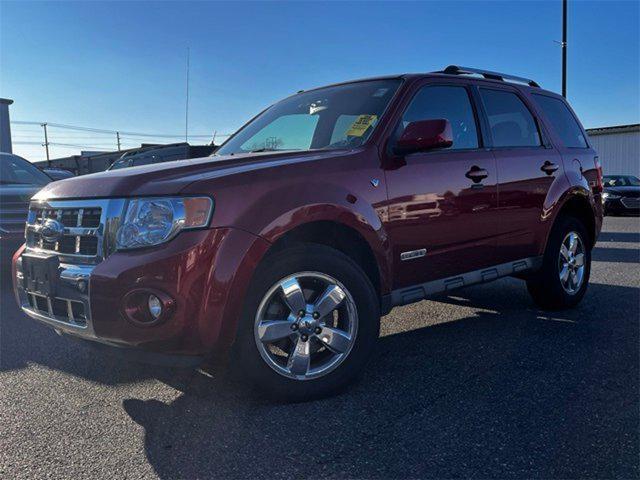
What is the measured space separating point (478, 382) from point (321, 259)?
1.21 metres

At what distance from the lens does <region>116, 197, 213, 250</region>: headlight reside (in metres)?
2.59

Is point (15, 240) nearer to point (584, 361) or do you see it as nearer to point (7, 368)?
point (7, 368)

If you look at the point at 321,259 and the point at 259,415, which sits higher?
the point at 321,259

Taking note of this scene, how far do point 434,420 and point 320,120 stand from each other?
2.21 meters

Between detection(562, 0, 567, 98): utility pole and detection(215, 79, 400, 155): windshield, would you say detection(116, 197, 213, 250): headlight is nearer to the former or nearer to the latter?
detection(215, 79, 400, 155): windshield

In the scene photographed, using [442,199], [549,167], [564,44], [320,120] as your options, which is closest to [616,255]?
[549,167]

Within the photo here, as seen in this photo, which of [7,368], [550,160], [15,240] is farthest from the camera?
[15,240]

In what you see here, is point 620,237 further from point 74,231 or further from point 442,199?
point 74,231

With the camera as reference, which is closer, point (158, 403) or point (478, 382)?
point (158, 403)

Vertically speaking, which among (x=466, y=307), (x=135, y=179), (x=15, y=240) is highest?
(x=135, y=179)

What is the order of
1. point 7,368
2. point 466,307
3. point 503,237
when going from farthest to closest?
point 466,307
point 503,237
point 7,368

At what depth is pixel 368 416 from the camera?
2779 millimetres

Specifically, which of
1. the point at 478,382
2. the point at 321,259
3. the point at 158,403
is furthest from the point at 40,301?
the point at 478,382

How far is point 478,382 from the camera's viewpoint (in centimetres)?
325
